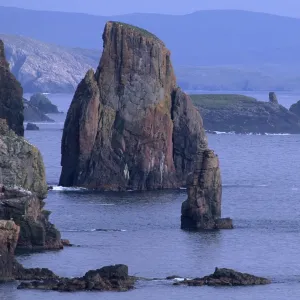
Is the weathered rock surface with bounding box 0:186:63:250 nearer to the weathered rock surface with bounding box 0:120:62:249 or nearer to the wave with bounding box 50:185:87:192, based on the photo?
the weathered rock surface with bounding box 0:120:62:249

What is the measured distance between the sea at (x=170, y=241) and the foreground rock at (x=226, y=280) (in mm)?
645

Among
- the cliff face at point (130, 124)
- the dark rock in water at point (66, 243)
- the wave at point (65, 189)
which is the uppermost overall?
the cliff face at point (130, 124)

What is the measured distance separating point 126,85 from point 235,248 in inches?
1625

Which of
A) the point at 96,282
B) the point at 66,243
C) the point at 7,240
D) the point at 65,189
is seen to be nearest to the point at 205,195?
the point at 66,243

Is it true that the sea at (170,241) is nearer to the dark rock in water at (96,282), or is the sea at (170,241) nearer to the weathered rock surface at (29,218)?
the dark rock in water at (96,282)

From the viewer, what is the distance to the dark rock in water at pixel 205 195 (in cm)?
9106

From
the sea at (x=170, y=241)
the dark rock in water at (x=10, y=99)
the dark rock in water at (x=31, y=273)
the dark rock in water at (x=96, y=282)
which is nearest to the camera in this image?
the dark rock in water at (x=96, y=282)

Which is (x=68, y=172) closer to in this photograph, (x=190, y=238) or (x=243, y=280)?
(x=190, y=238)

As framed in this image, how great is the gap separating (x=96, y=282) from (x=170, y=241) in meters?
18.2

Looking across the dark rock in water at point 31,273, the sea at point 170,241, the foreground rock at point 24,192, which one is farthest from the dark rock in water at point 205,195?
the dark rock in water at point 31,273

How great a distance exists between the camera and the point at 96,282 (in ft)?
227

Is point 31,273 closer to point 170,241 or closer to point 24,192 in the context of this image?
point 24,192

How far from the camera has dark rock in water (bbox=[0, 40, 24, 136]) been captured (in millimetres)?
123750

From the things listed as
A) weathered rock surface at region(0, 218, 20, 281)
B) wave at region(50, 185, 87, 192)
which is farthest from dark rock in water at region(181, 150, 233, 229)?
wave at region(50, 185, 87, 192)
